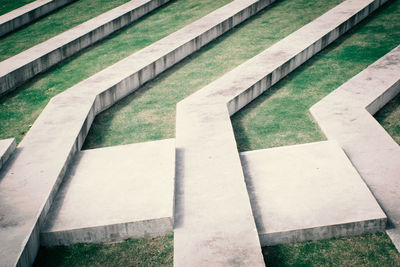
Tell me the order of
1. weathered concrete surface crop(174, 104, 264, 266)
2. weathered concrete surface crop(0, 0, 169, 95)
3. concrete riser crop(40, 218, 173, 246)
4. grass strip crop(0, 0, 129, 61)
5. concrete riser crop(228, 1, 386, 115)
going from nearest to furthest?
1. weathered concrete surface crop(174, 104, 264, 266)
2. concrete riser crop(40, 218, 173, 246)
3. concrete riser crop(228, 1, 386, 115)
4. weathered concrete surface crop(0, 0, 169, 95)
5. grass strip crop(0, 0, 129, 61)

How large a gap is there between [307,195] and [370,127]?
1.71 metres

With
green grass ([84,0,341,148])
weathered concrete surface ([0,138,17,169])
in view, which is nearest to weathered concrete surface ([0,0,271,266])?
weathered concrete surface ([0,138,17,169])

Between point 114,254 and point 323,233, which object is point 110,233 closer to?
point 114,254

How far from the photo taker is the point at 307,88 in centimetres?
652

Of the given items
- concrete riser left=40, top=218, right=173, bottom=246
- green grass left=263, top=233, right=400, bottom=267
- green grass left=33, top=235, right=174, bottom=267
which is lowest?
green grass left=263, top=233, right=400, bottom=267

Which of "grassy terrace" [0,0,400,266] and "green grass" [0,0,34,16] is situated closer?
"grassy terrace" [0,0,400,266]

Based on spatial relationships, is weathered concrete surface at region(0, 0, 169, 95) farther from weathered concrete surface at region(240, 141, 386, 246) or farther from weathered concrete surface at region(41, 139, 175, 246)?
weathered concrete surface at region(240, 141, 386, 246)

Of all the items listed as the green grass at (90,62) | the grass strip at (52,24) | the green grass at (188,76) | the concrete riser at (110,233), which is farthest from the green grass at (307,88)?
the grass strip at (52,24)

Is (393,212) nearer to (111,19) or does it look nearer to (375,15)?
(375,15)

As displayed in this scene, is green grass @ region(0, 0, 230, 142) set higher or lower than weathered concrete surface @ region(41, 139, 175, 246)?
higher

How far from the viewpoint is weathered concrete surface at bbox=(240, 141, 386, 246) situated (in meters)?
3.64

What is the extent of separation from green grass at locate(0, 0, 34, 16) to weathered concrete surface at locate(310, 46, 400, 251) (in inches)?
372

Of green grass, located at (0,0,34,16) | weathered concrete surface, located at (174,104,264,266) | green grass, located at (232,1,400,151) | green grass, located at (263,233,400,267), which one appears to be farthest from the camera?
green grass, located at (0,0,34,16)

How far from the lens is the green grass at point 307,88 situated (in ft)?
17.5
